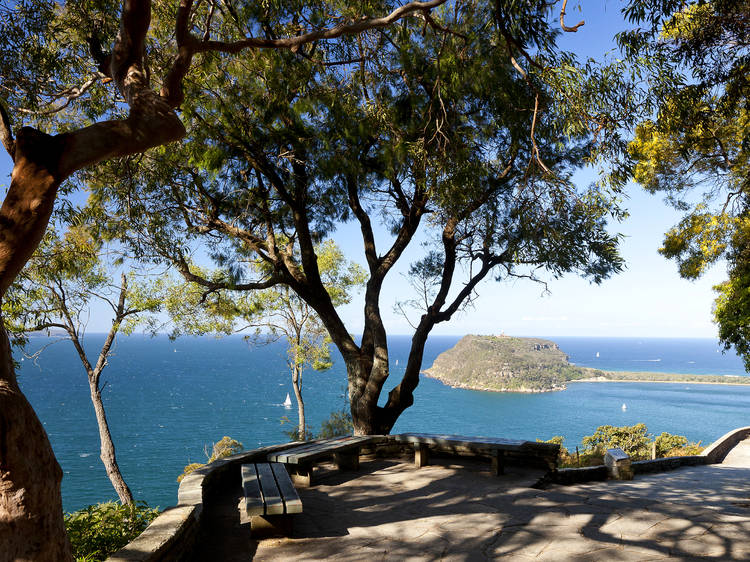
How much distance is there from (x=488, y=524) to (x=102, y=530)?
12.8ft

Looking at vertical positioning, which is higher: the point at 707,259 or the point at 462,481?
the point at 707,259

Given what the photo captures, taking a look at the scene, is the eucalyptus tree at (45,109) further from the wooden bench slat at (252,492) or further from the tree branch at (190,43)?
the wooden bench slat at (252,492)

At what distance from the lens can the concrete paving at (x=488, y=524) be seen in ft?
11.2

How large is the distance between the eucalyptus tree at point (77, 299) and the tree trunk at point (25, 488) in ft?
27.4

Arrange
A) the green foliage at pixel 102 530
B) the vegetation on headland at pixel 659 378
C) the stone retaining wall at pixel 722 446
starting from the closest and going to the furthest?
the green foliage at pixel 102 530 → the stone retaining wall at pixel 722 446 → the vegetation on headland at pixel 659 378

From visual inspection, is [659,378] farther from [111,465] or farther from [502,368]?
[111,465]

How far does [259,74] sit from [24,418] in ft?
19.1

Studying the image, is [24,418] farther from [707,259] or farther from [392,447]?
[707,259]

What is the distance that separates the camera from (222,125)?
282 inches

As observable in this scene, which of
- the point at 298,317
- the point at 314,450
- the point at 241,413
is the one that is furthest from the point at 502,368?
the point at 314,450

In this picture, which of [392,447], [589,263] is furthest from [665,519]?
[589,263]

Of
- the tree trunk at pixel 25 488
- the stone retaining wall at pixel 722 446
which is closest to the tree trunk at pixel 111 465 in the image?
the tree trunk at pixel 25 488

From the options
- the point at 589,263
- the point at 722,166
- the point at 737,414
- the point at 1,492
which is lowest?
the point at 737,414

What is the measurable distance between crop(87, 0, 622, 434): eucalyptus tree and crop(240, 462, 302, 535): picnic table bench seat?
11.2ft
